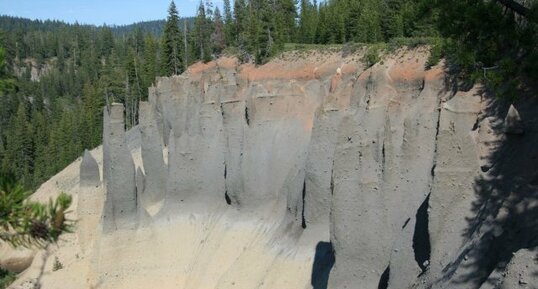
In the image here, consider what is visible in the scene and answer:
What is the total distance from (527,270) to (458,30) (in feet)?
15.9

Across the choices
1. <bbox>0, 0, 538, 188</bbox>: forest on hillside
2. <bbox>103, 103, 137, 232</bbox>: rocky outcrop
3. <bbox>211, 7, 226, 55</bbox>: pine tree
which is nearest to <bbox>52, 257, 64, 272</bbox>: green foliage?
<bbox>103, 103, 137, 232</bbox>: rocky outcrop

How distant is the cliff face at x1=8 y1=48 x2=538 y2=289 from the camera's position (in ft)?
36.4

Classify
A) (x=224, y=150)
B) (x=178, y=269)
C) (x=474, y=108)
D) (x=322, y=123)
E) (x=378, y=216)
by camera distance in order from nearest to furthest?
(x=474, y=108)
(x=378, y=216)
(x=322, y=123)
(x=178, y=269)
(x=224, y=150)

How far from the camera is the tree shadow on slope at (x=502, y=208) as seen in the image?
9305mm

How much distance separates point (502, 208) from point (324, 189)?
385 inches

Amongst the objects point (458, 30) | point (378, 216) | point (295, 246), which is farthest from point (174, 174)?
point (458, 30)

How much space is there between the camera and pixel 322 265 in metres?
18.3

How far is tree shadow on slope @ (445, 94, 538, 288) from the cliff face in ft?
0.08

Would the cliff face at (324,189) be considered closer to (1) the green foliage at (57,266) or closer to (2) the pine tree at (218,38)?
(1) the green foliage at (57,266)

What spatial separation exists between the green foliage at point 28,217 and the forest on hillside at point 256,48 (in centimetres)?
48

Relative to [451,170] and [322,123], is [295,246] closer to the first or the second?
[322,123]

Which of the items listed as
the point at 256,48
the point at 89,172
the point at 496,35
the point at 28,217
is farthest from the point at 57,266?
the point at 256,48

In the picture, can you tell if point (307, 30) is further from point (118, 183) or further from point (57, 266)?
point (57, 266)

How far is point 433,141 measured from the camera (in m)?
15.2
